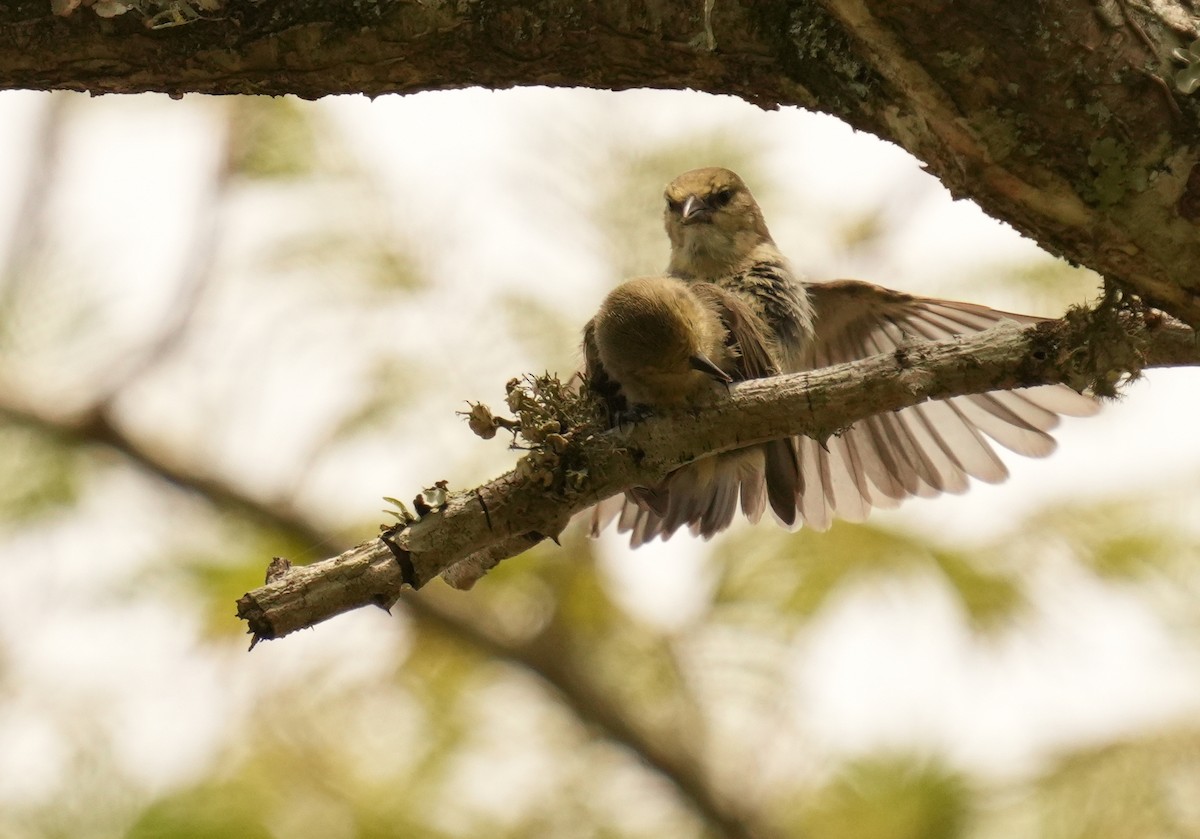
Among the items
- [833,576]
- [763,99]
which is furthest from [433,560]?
[833,576]

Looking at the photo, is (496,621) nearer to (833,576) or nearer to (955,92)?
(833,576)

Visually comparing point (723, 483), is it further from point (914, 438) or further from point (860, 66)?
point (860, 66)

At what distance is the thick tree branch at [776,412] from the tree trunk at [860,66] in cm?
12

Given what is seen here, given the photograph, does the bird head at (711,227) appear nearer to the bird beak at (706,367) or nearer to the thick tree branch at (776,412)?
the bird beak at (706,367)

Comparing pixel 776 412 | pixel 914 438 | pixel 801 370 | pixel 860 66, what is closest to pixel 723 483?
pixel 801 370

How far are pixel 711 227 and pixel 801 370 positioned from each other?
0.58 metres

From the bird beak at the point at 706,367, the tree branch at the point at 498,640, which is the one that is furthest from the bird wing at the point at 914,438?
the bird beak at the point at 706,367

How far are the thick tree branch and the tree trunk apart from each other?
0.40 feet

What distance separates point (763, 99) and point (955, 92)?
44cm

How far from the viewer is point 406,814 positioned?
4043mm

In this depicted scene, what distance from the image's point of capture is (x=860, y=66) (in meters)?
2.16

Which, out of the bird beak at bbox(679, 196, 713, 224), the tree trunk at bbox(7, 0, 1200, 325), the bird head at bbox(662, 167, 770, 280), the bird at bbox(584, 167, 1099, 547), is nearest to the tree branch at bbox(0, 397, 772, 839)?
the bird at bbox(584, 167, 1099, 547)

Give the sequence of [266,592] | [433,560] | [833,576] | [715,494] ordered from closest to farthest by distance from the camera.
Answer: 1. [266,592]
2. [433,560]
3. [715,494]
4. [833,576]

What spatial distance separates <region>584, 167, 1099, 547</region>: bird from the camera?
310 cm
